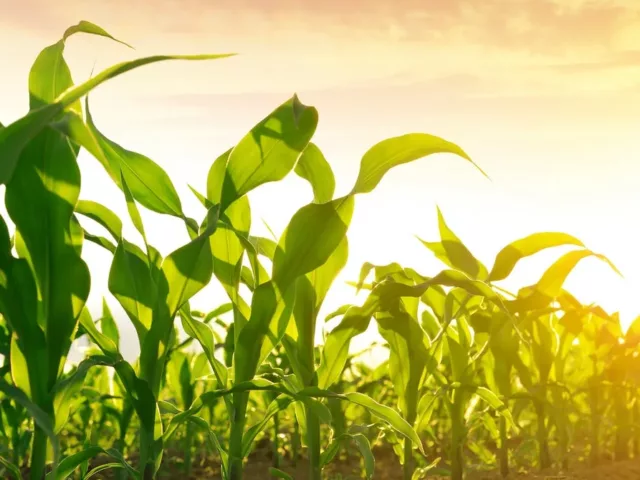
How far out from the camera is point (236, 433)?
1.65 meters

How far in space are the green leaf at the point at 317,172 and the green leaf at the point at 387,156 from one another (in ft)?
0.49

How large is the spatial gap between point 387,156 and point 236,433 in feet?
2.26

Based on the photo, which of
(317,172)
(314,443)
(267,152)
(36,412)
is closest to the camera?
(36,412)

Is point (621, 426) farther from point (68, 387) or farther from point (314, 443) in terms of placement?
point (68, 387)

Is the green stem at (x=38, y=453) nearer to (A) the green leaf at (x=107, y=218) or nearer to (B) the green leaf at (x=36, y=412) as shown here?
(B) the green leaf at (x=36, y=412)

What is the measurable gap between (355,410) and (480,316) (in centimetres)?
103

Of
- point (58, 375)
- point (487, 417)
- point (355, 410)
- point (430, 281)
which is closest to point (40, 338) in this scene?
point (58, 375)

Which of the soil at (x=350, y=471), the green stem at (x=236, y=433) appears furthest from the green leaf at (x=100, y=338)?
the soil at (x=350, y=471)

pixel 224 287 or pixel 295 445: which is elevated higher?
pixel 224 287

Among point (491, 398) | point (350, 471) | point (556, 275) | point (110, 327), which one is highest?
point (556, 275)

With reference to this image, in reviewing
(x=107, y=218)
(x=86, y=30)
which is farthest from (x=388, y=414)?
(x=86, y=30)

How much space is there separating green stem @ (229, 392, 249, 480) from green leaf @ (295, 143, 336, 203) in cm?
48

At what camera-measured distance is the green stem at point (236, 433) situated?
1.65 metres

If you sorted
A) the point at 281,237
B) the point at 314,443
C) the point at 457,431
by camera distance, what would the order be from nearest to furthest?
1. the point at 281,237
2. the point at 314,443
3. the point at 457,431
